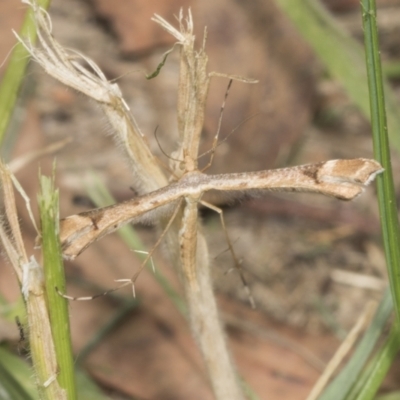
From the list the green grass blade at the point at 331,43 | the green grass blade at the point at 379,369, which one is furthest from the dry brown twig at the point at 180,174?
the green grass blade at the point at 331,43

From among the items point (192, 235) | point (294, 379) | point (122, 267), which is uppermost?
point (192, 235)

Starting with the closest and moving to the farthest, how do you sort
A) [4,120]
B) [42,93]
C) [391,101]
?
[4,120] < [391,101] < [42,93]

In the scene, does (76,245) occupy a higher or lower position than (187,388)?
higher

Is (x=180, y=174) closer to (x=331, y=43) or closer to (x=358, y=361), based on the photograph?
(x=358, y=361)

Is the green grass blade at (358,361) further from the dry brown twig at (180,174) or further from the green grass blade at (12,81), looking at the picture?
the green grass blade at (12,81)

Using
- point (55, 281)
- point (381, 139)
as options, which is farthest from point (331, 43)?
point (55, 281)

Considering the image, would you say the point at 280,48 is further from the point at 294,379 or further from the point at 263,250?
the point at 294,379

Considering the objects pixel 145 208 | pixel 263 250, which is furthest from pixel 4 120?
pixel 263 250
